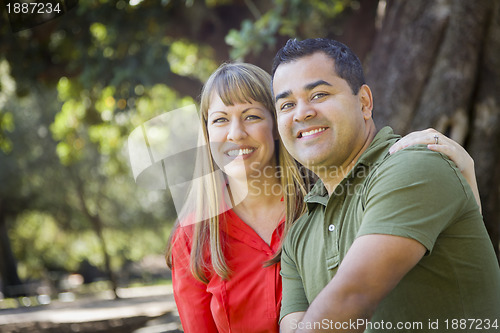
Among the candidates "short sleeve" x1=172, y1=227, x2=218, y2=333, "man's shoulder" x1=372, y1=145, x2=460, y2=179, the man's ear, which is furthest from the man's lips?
"short sleeve" x1=172, y1=227, x2=218, y2=333

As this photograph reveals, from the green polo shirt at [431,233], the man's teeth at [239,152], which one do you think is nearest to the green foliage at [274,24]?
the man's teeth at [239,152]

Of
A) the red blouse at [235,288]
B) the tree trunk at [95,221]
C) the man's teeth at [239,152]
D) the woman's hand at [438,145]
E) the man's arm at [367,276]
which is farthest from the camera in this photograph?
the tree trunk at [95,221]

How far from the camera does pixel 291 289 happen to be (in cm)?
236

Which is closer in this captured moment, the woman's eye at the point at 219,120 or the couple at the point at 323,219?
the couple at the point at 323,219

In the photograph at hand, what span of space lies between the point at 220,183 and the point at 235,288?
59 centimetres

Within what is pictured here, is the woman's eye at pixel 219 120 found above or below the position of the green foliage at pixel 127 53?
below

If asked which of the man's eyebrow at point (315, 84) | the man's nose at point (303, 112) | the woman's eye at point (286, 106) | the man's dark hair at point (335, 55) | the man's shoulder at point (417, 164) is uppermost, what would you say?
the man's dark hair at point (335, 55)

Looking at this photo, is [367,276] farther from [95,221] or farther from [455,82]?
[95,221]

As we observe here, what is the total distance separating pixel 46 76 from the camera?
8.65m

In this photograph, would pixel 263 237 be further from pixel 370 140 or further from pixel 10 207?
pixel 10 207

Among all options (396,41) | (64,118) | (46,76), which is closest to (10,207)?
(64,118)

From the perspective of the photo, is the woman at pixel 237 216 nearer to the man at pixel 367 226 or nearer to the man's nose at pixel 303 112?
the man at pixel 367 226

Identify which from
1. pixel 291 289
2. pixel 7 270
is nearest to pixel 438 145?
pixel 291 289

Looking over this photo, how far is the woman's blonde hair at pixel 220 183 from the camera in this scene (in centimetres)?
293
